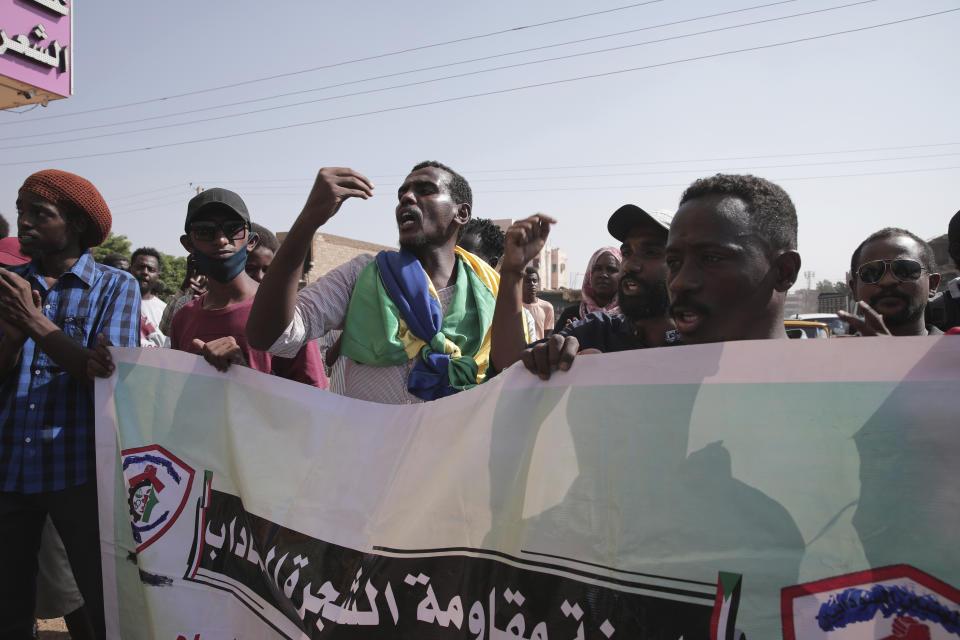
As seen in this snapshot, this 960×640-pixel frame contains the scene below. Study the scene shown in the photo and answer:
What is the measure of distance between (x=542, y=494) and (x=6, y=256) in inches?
130

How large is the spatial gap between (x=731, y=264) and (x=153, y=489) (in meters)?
2.09

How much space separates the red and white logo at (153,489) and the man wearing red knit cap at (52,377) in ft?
0.91

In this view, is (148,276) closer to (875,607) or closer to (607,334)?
(607,334)

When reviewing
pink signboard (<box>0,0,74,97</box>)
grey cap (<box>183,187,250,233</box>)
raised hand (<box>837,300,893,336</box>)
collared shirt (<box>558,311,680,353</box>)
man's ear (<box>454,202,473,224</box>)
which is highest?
pink signboard (<box>0,0,74,97</box>)

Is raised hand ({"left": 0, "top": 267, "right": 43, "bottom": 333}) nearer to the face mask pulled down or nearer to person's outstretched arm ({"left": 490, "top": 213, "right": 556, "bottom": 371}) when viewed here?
the face mask pulled down

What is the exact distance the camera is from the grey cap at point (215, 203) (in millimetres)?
2754

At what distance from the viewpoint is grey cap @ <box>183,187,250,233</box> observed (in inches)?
108

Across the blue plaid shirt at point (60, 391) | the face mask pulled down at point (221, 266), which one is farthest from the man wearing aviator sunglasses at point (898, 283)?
the blue plaid shirt at point (60, 391)

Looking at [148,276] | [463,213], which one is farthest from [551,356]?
[148,276]

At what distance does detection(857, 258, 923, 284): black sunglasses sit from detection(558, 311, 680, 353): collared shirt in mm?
1217

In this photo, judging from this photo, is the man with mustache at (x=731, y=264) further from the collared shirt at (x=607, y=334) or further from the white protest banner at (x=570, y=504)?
the collared shirt at (x=607, y=334)

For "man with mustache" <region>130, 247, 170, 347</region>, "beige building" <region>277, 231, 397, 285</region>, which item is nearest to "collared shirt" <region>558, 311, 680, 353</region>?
"man with mustache" <region>130, 247, 170, 347</region>

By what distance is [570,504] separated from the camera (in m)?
1.60

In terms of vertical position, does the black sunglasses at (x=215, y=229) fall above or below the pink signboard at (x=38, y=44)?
below
